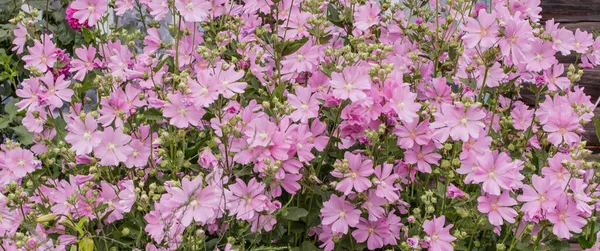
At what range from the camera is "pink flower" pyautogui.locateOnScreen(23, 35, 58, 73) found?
2043 millimetres

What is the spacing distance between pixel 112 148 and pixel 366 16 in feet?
2.50

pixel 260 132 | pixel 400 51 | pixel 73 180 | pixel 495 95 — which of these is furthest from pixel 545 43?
pixel 73 180

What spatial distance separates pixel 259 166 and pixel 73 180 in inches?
18.1

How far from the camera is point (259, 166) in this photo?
1681 mm

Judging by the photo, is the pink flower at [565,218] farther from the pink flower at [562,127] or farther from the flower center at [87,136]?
the flower center at [87,136]

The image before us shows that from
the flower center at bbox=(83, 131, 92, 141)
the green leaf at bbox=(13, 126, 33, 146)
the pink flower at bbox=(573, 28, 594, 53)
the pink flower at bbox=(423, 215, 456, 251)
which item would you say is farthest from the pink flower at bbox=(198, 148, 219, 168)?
the pink flower at bbox=(573, 28, 594, 53)

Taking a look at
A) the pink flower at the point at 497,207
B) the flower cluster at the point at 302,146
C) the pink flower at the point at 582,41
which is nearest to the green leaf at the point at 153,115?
the flower cluster at the point at 302,146

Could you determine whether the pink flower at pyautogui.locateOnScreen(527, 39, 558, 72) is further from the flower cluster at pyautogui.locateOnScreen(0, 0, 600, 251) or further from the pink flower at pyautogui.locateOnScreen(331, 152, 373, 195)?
the pink flower at pyautogui.locateOnScreen(331, 152, 373, 195)

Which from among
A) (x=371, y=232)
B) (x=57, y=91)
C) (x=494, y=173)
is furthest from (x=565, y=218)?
(x=57, y=91)

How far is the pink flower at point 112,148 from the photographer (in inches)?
68.1

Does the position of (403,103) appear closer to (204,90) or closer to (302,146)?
(302,146)

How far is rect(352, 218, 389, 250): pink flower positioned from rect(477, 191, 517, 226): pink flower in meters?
0.21

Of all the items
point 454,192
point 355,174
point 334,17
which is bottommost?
point 454,192

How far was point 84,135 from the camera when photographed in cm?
175
